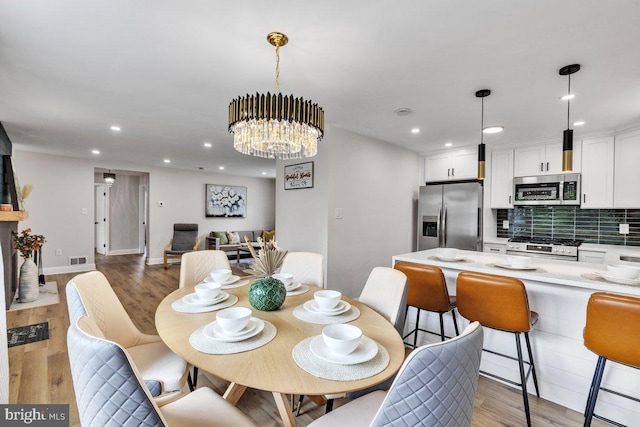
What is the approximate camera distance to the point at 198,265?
8.04 ft

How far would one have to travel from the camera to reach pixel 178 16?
62.1 inches

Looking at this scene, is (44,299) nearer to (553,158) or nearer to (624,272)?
(624,272)

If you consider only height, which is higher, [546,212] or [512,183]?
[512,183]

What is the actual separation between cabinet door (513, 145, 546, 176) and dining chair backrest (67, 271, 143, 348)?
473 cm

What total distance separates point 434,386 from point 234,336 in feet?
2.56

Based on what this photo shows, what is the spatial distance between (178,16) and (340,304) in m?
1.80

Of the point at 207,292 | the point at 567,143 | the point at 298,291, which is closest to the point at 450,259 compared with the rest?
the point at 567,143

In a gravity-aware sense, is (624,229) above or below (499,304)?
above

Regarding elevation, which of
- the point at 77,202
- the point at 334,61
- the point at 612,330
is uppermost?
the point at 334,61

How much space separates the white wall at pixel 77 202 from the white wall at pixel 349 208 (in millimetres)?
4154

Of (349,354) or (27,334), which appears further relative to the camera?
(27,334)

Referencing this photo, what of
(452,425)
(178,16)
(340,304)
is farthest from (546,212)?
(178,16)

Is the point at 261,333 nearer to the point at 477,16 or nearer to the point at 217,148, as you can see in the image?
the point at 477,16

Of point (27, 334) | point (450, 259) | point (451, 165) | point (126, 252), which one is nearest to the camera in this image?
point (450, 259)
